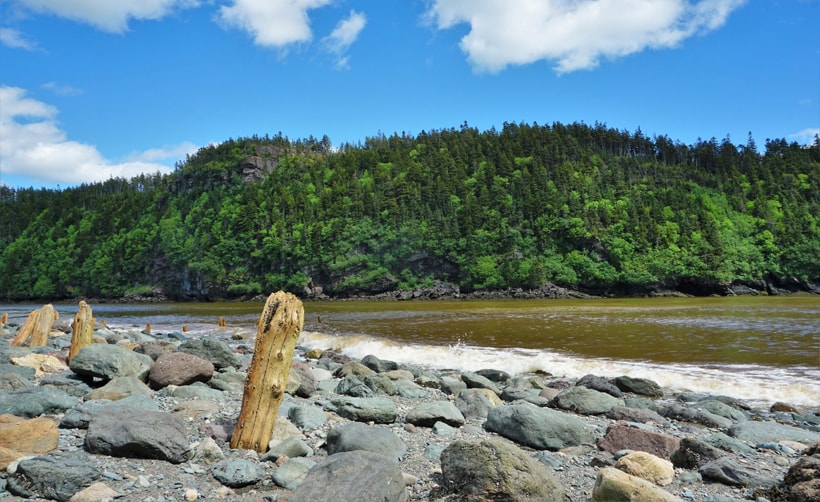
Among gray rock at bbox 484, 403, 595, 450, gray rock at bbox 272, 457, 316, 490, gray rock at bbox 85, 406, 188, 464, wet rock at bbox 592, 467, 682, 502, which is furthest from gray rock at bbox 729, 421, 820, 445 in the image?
gray rock at bbox 85, 406, 188, 464

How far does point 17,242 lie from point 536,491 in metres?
188

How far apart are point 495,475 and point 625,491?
1.21 meters

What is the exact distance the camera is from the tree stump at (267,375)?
227 inches

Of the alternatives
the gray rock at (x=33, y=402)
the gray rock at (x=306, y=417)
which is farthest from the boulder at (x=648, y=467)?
the gray rock at (x=33, y=402)

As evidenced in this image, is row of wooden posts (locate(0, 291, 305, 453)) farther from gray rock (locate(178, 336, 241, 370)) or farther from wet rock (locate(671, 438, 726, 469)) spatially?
gray rock (locate(178, 336, 241, 370))

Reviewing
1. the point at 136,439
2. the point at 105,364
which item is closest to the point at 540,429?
the point at 136,439

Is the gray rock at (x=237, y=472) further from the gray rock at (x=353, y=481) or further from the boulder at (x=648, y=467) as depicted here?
the boulder at (x=648, y=467)

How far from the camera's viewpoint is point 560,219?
10419 cm

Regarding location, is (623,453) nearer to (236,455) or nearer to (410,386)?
(236,455)

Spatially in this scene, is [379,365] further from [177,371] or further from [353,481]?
[353,481]

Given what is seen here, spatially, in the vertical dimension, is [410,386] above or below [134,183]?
below

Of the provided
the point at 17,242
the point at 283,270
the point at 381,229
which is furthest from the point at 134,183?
the point at 381,229

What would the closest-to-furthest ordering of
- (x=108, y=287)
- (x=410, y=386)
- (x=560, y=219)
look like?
1. (x=410, y=386)
2. (x=560, y=219)
3. (x=108, y=287)

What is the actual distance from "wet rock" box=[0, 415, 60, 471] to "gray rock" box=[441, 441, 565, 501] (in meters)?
4.34
